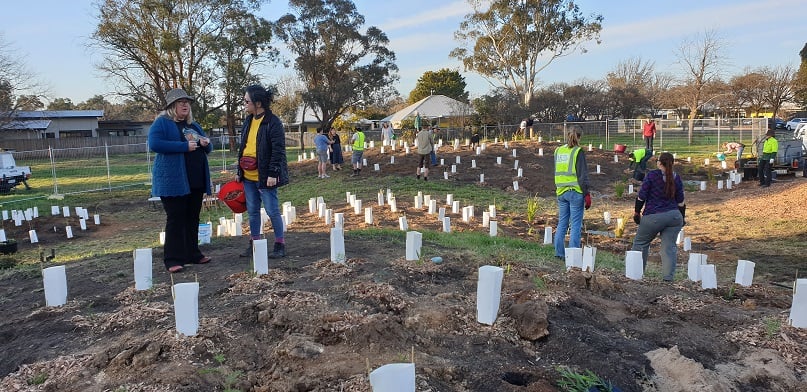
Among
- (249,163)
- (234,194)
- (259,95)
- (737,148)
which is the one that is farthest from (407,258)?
(737,148)

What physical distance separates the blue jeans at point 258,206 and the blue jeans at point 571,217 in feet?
10.9

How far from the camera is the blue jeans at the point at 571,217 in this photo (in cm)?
649

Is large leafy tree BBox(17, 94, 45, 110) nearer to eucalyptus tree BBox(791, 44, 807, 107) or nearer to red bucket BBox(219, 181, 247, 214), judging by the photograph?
red bucket BBox(219, 181, 247, 214)

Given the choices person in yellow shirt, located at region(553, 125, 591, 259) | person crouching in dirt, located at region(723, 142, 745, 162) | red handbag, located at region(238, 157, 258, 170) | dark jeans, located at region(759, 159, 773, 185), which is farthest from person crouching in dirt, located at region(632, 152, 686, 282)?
person crouching in dirt, located at region(723, 142, 745, 162)

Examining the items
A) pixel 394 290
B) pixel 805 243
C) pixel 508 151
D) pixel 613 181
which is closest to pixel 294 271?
pixel 394 290

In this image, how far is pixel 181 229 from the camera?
4879 millimetres

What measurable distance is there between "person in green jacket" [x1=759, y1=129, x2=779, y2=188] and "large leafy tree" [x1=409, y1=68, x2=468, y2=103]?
50.2 metres

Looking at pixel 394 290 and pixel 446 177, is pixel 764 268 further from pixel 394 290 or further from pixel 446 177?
pixel 446 177

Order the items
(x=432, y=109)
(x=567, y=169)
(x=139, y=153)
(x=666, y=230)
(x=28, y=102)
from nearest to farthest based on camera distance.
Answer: (x=666, y=230) < (x=567, y=169) < (x=139, y=153) < (x=28, y=102) < (x=432, y=109)

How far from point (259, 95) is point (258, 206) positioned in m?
1.05

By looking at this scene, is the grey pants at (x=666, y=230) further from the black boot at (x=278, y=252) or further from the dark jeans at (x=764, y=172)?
the dark jeans at (x=764, y=172)

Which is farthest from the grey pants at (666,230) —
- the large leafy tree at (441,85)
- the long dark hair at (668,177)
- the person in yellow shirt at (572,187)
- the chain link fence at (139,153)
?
the large leafy tree at (441,85)

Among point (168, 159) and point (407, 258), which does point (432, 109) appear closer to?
point (407, 258)

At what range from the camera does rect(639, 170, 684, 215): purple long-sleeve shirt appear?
583 cm
